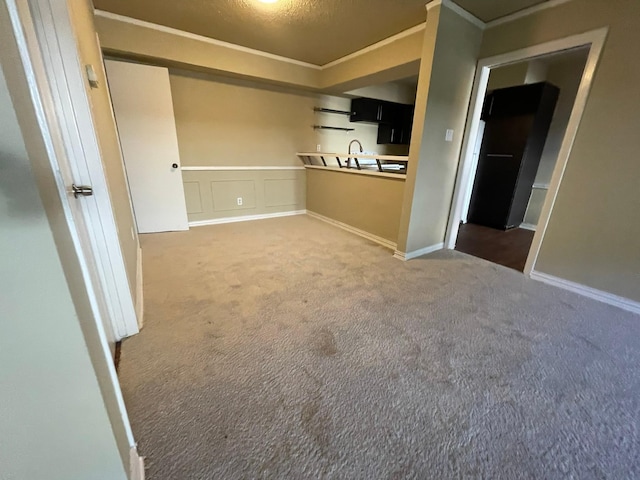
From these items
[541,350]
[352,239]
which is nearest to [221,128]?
[352,239]

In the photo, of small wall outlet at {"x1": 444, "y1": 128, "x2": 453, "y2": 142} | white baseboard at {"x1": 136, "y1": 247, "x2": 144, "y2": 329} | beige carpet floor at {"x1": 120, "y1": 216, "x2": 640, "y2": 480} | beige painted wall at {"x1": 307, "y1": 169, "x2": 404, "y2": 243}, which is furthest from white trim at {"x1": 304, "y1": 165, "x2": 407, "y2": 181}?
white baseboard at {"x1": 136, "y1": 247, "x2": 144, "y2": 329}

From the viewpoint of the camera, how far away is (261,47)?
129 inches

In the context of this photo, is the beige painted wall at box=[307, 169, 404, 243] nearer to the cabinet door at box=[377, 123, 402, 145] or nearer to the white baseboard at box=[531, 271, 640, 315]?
the white baseboard at box=[531, 271, 640, 315]

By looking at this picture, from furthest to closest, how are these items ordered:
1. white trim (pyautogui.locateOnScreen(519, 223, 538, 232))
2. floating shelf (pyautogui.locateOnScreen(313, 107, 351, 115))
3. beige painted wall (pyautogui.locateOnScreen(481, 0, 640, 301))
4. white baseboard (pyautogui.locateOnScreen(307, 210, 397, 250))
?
1. floating shelf (pyautogui.locateOnScreen(313, 107, 351, 115))
2. white trim (pyautogui.locateOnScreen(519, 223, 538, 232))
3. white baseboard (pyautogui.locateOnScreen(307, 210, 397, 250))
4. beige painted wall (pyautogui.locateOnScreen(481, 0, 640, 301))

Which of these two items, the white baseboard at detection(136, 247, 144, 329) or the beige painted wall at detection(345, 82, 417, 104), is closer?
the white baseboard at detection(136, 247, 144, 329)

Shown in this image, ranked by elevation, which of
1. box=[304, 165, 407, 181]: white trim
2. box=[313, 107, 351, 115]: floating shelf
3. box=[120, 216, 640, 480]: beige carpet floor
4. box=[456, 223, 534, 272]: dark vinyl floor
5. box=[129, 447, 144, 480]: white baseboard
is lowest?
box=[120, 216, 640, 480]: beige carpet floor

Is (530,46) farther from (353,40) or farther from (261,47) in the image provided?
(261,47)

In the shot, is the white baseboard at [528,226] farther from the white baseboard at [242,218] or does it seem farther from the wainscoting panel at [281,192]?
the wainscoting panel at [281,192]

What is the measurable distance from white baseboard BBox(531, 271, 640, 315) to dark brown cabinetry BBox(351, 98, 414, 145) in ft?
12.3

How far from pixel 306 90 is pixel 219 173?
1993 mm

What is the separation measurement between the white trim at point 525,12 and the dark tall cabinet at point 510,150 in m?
1.60

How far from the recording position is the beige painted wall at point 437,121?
2.37m

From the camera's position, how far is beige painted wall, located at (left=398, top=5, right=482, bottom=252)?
7.76 feet

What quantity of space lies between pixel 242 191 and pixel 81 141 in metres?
2.87
